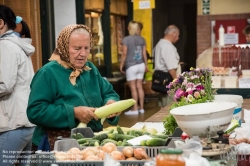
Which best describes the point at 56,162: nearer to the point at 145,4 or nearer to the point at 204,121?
the point at 204,121

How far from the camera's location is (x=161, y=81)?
10.1 metres

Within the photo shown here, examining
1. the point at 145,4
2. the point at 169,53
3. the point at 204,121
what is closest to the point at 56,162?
the point at 204,121

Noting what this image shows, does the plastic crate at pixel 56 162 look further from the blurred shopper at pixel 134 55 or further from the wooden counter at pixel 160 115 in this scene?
the blurred shopper at pixel 134 55

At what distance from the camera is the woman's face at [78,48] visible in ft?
13.5

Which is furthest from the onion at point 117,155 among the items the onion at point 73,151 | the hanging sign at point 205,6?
the hanging sign at point 205,6

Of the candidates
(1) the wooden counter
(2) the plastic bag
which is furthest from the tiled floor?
(2) the plastic bag

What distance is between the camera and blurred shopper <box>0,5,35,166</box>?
4766 millimetres

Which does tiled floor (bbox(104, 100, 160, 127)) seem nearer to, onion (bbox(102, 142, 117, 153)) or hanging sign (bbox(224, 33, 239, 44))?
hanging sign (bbox(224, 33, 239, 44))

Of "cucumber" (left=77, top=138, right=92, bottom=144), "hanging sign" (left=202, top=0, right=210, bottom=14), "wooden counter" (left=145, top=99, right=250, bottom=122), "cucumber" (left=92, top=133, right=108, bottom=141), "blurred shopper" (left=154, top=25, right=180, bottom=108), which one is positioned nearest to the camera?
"cucumber" (left=77, top=138, right=92, bottom=144)

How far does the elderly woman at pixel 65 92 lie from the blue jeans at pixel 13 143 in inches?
25.5

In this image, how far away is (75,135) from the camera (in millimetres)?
3742

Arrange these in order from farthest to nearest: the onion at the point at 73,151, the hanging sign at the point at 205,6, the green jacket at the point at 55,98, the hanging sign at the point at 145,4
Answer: the hanging sign at the point at 145,4 < the hanging sign at the point at 205,6 < the green jacket at the point at 55,98 < the onion at the point at 73,151

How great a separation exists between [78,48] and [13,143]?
A: 127 cm

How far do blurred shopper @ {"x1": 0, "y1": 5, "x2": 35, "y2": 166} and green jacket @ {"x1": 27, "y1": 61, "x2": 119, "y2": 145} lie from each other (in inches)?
28.1
